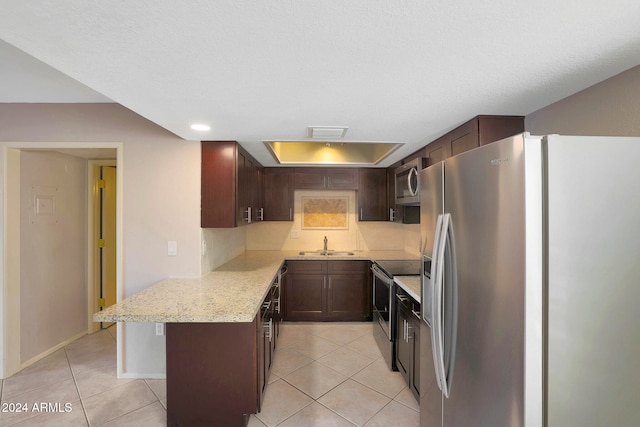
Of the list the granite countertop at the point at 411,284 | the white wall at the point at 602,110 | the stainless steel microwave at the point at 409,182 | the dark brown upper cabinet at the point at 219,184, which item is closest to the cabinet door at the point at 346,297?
the granite countertop at the point at 411,284

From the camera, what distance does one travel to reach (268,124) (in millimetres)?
1997

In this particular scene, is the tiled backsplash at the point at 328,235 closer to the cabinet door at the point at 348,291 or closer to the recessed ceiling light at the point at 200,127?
the cabinet door at the point at 348,291

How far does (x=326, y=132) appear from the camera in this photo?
2188 millimetres

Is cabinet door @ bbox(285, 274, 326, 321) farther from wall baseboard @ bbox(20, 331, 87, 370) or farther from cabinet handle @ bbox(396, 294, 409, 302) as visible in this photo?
wall baseboard @ bbox(20, 331, 87, 370)

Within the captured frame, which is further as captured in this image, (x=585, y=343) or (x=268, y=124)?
(x=268, y=124)

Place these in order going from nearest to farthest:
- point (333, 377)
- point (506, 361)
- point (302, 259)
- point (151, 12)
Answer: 1. point (151, 12)
2. point (506, 361)
3. point (333, 377)
4. point (302, 259)

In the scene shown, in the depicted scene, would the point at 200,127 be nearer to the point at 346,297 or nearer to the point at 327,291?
the point at 327,291

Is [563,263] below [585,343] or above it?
above

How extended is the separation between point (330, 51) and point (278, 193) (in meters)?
2.93

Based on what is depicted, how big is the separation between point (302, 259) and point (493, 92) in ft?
9.06

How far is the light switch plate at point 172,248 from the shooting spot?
2.40m

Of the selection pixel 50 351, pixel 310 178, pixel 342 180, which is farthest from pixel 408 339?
pixel 50 351

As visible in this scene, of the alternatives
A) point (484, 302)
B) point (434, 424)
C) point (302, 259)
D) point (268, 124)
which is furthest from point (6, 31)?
point (302, 259)

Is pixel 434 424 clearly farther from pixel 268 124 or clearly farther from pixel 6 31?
pixel 6 31
